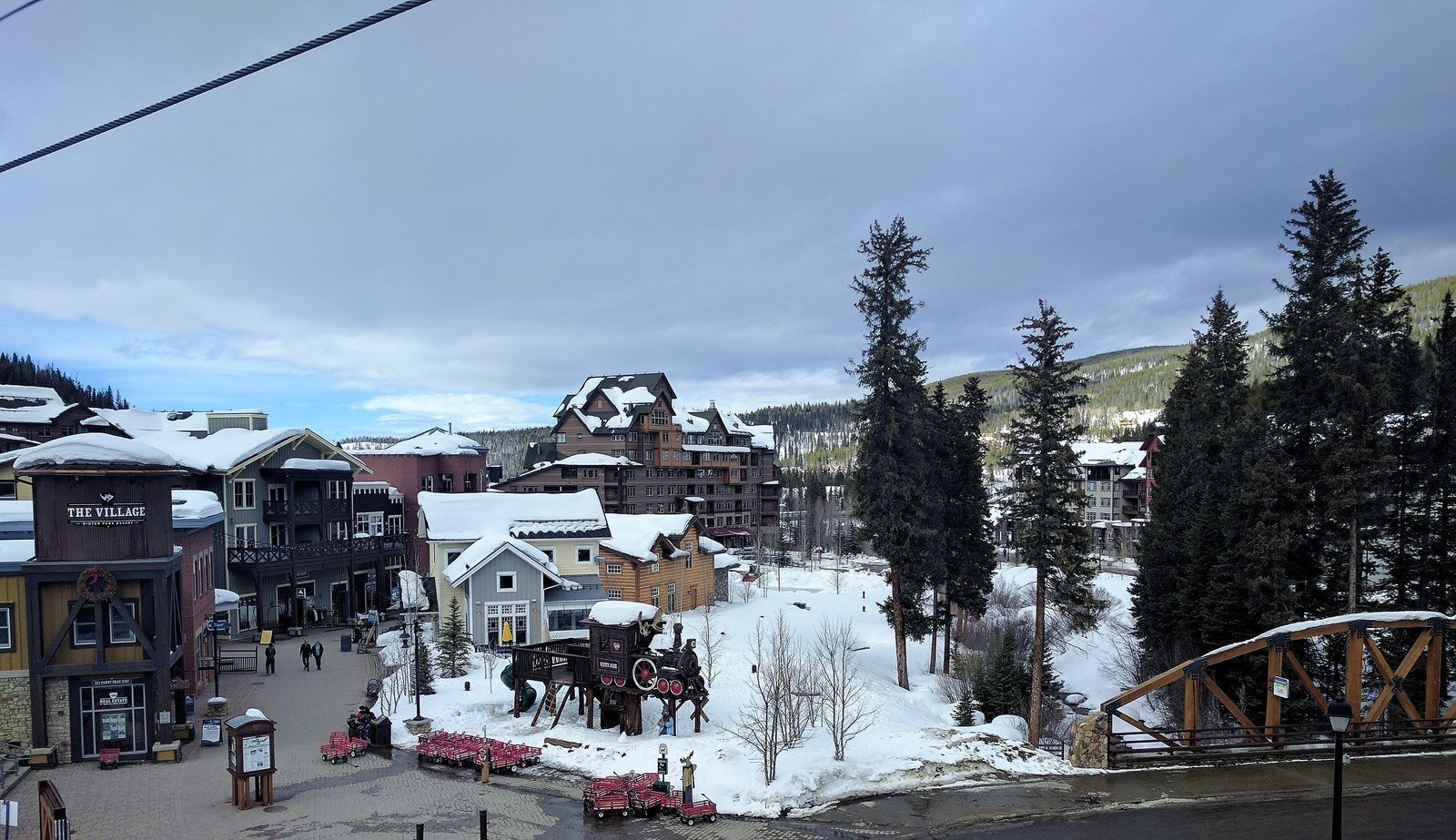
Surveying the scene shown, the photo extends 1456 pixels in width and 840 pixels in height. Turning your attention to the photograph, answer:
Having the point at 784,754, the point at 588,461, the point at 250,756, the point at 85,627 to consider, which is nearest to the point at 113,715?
the point at 85,627

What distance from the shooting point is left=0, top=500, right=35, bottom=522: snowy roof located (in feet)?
84.7

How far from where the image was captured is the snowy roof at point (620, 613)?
973 inches

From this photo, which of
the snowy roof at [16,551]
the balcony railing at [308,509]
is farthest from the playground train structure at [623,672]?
the balcony railing at [308,509]

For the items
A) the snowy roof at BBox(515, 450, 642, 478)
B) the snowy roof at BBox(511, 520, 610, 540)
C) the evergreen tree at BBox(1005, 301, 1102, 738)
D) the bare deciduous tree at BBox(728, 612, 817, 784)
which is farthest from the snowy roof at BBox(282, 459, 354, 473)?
the evergreen tree at BBox(1005, 301, 1102, 738)

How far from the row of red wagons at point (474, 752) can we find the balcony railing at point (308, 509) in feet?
94.3

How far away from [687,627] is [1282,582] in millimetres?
27145

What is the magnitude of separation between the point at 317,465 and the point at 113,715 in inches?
1046

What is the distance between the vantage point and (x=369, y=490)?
5884 cm

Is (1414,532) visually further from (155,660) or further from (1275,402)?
(155,660)

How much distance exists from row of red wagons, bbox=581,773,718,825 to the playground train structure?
487 centimetres

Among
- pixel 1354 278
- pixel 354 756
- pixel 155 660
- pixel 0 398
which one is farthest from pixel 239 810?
pixel 0 398

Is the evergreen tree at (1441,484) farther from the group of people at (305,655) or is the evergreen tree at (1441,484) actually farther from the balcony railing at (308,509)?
the balcony railing at (308,509)

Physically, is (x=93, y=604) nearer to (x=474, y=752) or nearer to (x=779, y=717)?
(x=474, y=752)

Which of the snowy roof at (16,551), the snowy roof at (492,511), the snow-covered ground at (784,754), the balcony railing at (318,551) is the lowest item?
the snow-covered ground at (784,754)
